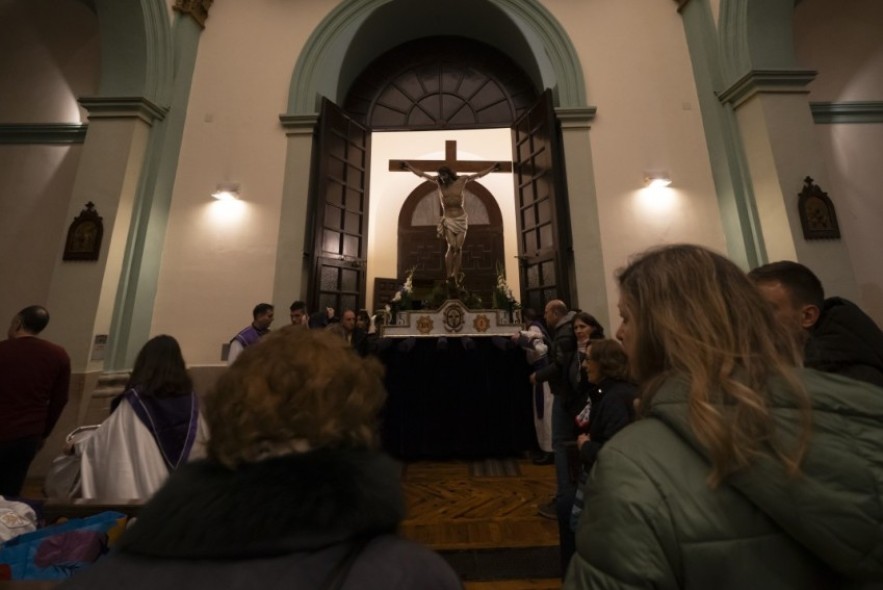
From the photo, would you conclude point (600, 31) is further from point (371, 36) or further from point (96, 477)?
point (96, 477)

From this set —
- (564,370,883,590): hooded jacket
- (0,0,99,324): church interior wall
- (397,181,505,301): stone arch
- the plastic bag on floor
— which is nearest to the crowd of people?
(564,370,883,590): hooded jacket

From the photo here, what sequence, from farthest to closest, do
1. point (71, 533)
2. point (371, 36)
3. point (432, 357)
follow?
1. point (371, 36)
2. point (432, 357)
3. point (71, 533)

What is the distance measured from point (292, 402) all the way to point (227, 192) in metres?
5.58

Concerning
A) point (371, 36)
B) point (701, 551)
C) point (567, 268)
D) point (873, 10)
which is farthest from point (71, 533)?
point (873, 10)

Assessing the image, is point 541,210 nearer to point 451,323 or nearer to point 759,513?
point 451,323

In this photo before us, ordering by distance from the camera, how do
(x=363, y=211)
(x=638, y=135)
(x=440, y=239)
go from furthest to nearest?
(x=440, y=239) → (x=363, y=211) → (x=638, y=135)

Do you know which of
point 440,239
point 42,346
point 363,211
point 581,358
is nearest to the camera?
point 581,358

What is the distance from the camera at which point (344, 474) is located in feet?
2.21

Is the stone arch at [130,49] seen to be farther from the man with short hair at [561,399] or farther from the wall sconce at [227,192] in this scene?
the man with short hair at [561,399]

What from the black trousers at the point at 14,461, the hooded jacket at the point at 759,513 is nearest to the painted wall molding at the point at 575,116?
the hooded jacket at the point at 759,513

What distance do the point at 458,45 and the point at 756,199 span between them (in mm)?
5279

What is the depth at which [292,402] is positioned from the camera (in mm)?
746

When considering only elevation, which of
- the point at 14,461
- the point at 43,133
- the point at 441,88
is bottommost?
the point at 14,461

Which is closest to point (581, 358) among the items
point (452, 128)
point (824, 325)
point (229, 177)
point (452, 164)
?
point (824, 325)
